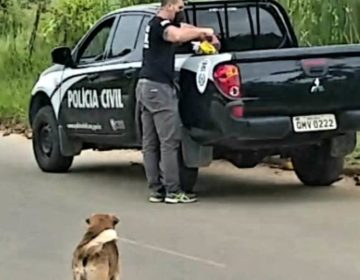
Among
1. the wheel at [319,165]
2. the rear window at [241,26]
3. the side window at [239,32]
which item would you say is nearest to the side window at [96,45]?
the rear window at [241,26]

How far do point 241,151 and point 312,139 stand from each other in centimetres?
70

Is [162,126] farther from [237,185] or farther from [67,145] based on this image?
[67,145]

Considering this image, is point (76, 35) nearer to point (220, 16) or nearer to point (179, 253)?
point (220, 16)

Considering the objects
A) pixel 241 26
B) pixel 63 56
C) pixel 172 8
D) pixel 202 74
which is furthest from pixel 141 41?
pixel 202 74

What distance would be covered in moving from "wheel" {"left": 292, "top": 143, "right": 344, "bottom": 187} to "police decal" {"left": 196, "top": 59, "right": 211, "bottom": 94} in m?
1.53

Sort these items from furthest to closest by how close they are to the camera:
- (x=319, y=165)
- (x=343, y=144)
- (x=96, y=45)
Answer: (x=96, y=45) < (x=319, y=165) < (x=343, y=144)

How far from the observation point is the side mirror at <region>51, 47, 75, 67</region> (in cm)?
1259

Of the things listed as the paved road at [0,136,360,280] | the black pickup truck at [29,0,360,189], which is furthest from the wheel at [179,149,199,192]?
the paved road at [0,136,360,280]

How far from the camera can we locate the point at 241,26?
11633 millimetres

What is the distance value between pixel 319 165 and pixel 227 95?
5.30ft

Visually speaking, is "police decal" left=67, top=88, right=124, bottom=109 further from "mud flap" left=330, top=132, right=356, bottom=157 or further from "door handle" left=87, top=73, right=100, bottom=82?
"mud flap" left=330, top=132, right=356, bottom=157

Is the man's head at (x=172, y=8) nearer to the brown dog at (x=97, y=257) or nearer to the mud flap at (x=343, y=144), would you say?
the mud flap at (x=343, y=144)

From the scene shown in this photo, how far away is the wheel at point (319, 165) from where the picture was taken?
37.4ft

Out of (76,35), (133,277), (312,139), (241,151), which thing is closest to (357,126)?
(312,139)
